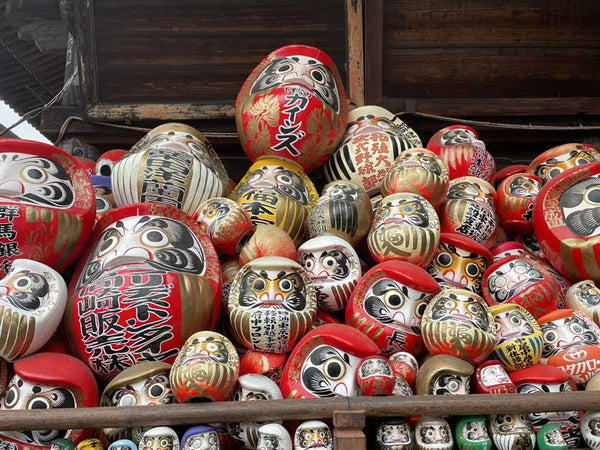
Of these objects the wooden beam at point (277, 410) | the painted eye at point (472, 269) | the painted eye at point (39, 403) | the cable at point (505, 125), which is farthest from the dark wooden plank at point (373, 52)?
the painted eye at point (39, 403)

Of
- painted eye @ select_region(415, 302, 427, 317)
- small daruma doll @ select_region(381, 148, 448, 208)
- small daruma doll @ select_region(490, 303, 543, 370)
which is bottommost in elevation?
small daruma doll @ select_region(490, 303, 543, 370)

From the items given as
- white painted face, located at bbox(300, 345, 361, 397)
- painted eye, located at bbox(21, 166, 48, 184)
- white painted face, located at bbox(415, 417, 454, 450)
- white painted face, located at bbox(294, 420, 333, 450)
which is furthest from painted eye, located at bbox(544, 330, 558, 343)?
painted eye, located at bbox(21, 166, 48, 184)

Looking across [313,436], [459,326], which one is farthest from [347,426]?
[459,326]

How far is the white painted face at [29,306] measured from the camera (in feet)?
7.77

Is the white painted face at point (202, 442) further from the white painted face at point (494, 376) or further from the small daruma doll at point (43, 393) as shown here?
the white painted face at point (494, 376)

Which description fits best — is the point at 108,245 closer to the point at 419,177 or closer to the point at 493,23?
the point at 419,177

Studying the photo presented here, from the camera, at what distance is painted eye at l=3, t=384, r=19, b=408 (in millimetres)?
2326

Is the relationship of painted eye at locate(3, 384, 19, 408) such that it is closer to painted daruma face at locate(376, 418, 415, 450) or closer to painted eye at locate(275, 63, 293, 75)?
painted daruma face at locate(376, 418, 415, 450)

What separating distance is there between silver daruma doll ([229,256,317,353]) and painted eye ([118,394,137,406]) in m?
0.45

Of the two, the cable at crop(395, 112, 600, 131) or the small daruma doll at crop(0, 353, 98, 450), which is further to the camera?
the cable at crop(395, 112, 600, 131)

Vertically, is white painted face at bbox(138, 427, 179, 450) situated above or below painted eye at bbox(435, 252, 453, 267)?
below

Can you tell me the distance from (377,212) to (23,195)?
1448mm

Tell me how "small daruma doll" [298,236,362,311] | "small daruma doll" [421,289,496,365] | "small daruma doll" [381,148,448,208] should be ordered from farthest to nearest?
"small daruma doll" [381,148,448,208] < "small daruma doll" [298,236,362,311] < "small daruma doll" [421,289,496,365]

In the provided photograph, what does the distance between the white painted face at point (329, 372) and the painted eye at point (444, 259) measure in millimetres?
706
